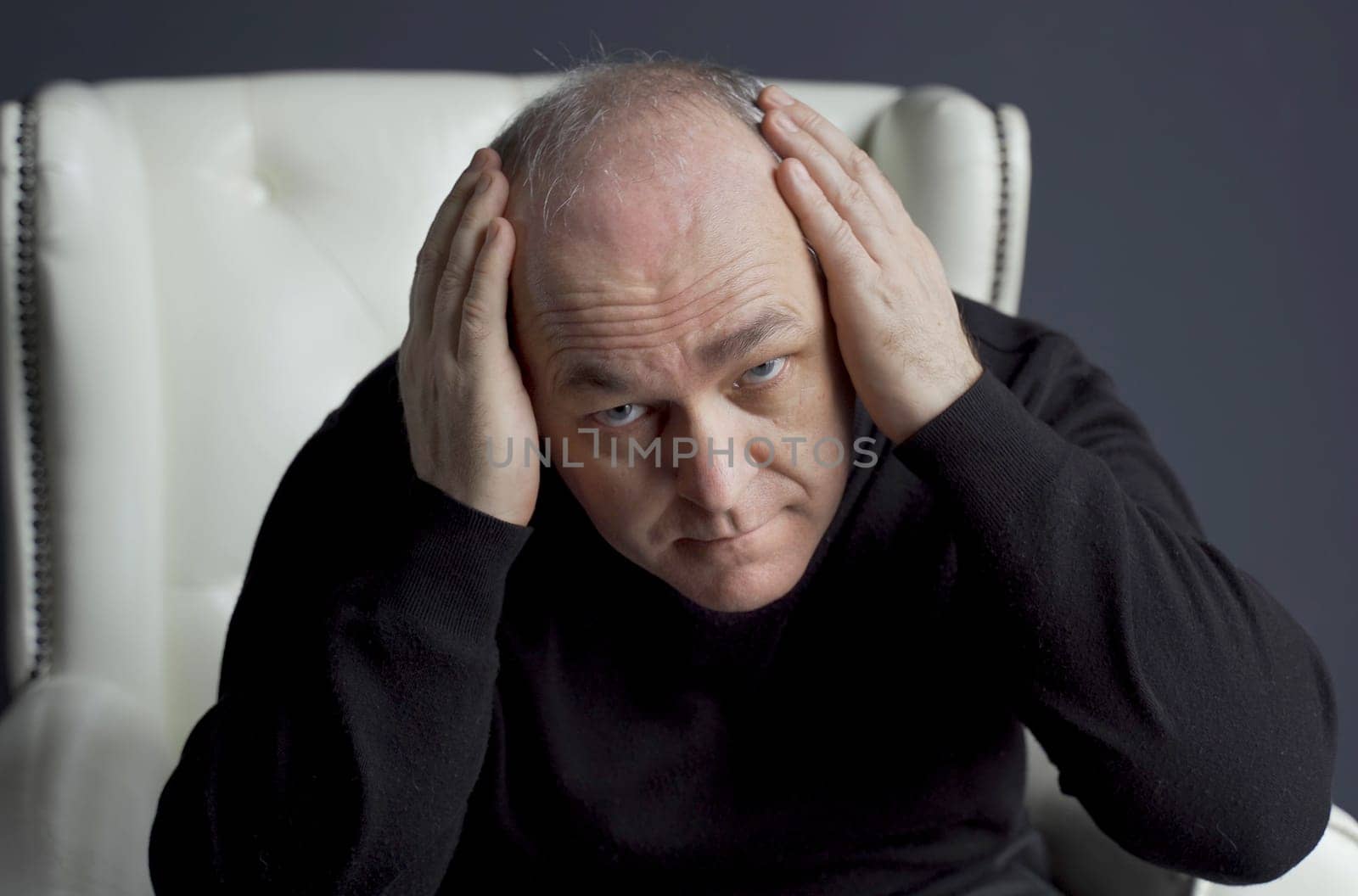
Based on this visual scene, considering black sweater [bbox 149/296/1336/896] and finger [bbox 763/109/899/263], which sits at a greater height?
finger [bbox 763/109/899/263]

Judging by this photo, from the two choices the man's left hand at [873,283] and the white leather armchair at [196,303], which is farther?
the white leather armchair at [196,303]

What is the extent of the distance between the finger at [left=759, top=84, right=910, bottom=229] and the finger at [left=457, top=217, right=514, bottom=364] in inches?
9.8

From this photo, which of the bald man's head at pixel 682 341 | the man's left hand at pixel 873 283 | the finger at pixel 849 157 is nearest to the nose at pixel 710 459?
the bald man's head at pixel 682 341

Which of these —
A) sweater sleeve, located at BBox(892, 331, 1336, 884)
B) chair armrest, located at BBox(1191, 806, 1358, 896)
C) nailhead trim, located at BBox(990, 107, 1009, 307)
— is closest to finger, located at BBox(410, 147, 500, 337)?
sweater sleeve, located at BBox(892, 331, 1336, 884)

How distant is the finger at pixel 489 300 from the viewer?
40.3 inches

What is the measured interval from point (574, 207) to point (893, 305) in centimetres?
26

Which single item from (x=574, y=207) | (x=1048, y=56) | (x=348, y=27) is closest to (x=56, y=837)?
(x=574, y=207)

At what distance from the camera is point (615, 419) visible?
3.40ft

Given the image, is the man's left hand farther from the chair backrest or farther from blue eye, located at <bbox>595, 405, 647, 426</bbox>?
the chair backrest

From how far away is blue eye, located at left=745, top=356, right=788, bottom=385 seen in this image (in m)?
1.02

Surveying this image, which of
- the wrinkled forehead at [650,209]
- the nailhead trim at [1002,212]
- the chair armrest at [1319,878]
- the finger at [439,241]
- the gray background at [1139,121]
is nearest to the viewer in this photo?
the wrinkled forehead at [650,209]

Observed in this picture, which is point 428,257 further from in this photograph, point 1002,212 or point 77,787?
point 1002,212

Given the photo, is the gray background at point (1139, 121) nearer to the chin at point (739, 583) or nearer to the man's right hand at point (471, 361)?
the man's right hand at point (471, 361)

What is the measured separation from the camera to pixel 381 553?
1.11m
